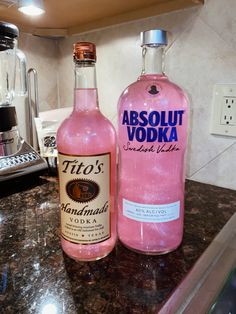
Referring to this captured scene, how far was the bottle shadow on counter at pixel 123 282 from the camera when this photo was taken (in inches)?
13.0

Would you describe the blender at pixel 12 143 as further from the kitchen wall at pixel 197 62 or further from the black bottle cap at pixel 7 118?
the kitchen wall at pixel 197 62

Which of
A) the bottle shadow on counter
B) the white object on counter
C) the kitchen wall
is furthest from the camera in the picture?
the white object on counter

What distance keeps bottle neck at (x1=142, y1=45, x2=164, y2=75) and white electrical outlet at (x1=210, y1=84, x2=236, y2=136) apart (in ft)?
1.03

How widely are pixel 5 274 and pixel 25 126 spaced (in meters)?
0.71

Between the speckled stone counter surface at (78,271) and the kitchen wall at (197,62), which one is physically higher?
the kitchen wall at (197,62)

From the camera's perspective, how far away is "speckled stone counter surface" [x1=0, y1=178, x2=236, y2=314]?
0.33 meters

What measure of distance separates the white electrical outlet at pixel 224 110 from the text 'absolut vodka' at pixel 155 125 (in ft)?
Answer: 1.06

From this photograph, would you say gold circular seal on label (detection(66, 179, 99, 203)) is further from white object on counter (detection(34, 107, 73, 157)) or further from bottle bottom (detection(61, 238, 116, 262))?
white object on counter (detection(34, 107, 73, 157))

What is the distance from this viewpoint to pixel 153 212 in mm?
405

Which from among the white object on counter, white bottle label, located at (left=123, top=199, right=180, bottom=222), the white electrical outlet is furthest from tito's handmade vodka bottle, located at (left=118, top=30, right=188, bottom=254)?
the white object on counter

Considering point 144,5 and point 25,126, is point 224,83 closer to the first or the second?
point 144,5

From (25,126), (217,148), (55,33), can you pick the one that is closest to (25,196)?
(25,126)

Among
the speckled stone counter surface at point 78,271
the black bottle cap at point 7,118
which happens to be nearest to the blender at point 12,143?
the black bottle cap at point 7,118

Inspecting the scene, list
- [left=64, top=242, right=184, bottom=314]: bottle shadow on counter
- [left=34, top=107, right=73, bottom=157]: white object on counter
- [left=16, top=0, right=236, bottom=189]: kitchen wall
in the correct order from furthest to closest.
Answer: [left=34, top=107, right=73, bottom=157]: white object on counter < [left=16, top=0, right=236, bottom=189]: kitchen wall < [left=64, top=242, right=184, bottom=314]: bottle shadow on counter
